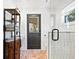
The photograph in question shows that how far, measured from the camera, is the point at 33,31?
921 cm

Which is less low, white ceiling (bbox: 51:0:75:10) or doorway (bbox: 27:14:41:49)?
white ceiling (bbox: 51:0:75:10)

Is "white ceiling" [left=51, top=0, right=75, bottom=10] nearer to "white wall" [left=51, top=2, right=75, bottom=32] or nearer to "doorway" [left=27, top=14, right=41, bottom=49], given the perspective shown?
"white wall" [left=51, top=2, right=75, bottom=32]

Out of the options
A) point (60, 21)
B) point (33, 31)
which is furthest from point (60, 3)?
point (33, 31)

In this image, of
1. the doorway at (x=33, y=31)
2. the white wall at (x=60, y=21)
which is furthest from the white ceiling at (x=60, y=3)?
the doorway at (x=33, y=31)

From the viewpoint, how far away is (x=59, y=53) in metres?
3.68

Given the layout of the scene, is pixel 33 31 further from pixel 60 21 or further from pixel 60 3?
A: pixel 60 3

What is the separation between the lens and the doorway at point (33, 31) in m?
9.11

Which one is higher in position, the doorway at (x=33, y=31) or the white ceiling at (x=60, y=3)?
the white ceiling at (x=60, y=3)

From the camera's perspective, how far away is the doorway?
9109 millimetres

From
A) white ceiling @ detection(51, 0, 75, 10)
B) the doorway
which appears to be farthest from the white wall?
the doorway

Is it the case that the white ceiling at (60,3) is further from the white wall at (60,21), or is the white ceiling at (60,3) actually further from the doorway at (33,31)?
the doorway at (33,31)
